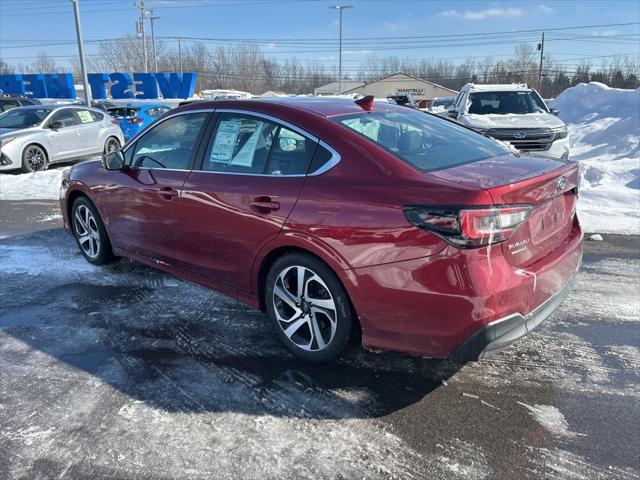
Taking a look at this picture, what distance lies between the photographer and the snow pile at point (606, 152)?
23.9ft

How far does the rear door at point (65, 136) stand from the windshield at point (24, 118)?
26cm

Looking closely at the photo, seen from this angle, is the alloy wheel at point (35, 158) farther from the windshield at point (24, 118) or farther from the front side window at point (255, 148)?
the front side window at point (255, 148)

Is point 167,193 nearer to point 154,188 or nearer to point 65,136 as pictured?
point 154,188

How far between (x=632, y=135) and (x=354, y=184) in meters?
15.6

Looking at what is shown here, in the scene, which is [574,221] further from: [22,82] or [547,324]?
[22,82]

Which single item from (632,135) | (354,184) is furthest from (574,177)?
(632,135)

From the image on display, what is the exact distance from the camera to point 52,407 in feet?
9.53

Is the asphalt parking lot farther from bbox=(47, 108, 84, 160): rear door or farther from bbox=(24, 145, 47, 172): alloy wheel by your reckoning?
bbox=(47, 108, 84, 160): rear door

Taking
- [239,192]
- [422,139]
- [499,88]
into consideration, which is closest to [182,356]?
[239,192]

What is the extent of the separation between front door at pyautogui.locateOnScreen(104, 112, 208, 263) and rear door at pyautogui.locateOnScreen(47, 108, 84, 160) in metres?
9.20

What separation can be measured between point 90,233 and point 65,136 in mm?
8898

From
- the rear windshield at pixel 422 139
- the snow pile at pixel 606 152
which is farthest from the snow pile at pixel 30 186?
the snow pile at pixel 606 152

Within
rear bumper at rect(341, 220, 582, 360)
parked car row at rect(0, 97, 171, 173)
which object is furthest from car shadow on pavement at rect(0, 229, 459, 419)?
parked car row at rect(0, 97, 171, 173)

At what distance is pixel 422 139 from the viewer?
3.43m
